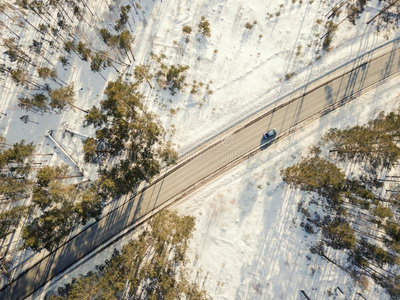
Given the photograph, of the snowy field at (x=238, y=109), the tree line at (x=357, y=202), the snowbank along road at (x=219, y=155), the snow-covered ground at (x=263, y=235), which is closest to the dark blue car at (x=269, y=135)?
the snowbank along road at (x=219, y=155)

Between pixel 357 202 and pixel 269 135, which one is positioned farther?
pixel 269 135

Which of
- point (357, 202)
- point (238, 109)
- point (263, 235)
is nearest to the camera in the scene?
point (357, 202)

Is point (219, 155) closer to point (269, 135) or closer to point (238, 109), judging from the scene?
point (238, 109)

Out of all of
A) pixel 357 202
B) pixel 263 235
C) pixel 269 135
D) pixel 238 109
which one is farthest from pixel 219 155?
pixel 357 202

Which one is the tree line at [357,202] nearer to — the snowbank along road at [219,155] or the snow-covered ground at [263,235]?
the snow-covered ground at [263,235]

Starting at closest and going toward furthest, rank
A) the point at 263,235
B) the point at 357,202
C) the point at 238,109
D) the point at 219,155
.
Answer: the point at 357,202 < the point at 263,235 < the point at 219,155 < the point at 238,109

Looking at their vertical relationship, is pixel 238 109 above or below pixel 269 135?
above

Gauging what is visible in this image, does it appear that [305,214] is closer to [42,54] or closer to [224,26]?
[224,26]

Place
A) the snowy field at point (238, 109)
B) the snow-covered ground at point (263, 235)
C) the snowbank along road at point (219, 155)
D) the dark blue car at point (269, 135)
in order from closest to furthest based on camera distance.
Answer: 1. the snow-covered ground at point (263, 235)
2. the snowbank along road at point (219, 155)
3. the snowy field at point (238, 109)
4. the dark blue car at point (269, 135)
